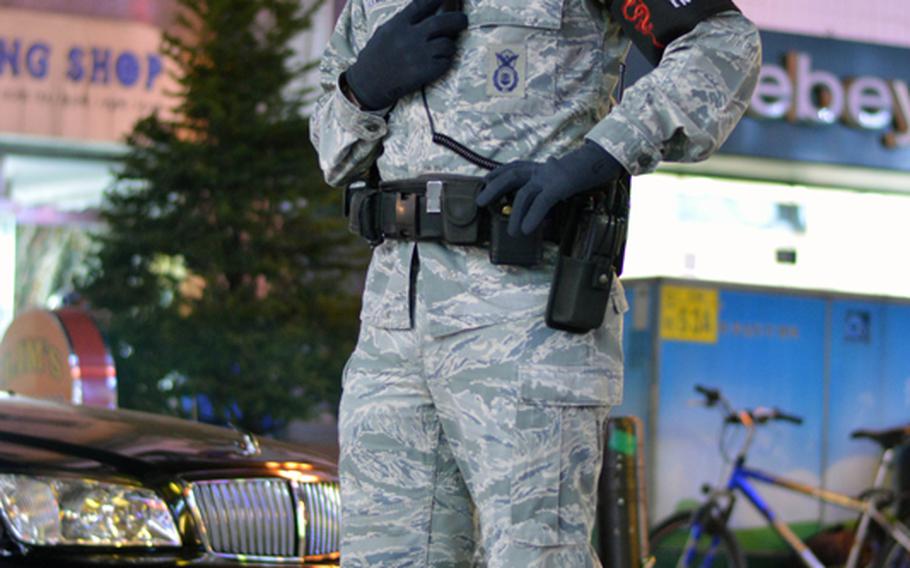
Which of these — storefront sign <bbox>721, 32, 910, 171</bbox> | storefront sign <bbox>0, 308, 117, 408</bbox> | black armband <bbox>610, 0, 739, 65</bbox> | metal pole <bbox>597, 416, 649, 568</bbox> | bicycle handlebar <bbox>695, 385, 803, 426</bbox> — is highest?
storefront sign <bbox>721, 32, 910, 171</bbox>

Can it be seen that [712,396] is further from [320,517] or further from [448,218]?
[448,218]

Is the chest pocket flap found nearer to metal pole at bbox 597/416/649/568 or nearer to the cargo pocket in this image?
the cargo pocket

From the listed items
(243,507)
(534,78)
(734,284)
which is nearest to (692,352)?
(734,284)

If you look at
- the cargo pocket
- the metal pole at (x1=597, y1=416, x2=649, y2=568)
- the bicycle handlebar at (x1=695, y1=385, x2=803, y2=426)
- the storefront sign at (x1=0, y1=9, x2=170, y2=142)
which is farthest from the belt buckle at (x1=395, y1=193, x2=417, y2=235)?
the storefront sign at (x1=0, y1=9, x2=170, y2=142)

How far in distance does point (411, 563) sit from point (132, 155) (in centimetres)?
638

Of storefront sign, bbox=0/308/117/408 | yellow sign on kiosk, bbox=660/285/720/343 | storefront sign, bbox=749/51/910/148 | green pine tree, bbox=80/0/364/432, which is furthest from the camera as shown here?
storefront sign, bbox=749/51/910/148

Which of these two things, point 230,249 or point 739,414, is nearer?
point 739,414

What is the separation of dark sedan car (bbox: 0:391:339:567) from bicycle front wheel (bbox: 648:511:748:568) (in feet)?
10.1

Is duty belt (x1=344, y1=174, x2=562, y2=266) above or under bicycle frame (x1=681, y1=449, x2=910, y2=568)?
above

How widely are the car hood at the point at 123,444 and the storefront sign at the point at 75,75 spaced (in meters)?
7.30

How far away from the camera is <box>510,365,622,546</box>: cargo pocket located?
80.5 inches

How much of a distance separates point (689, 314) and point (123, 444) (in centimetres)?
384

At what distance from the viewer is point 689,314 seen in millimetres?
6746

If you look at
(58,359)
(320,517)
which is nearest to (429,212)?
(320,517)
